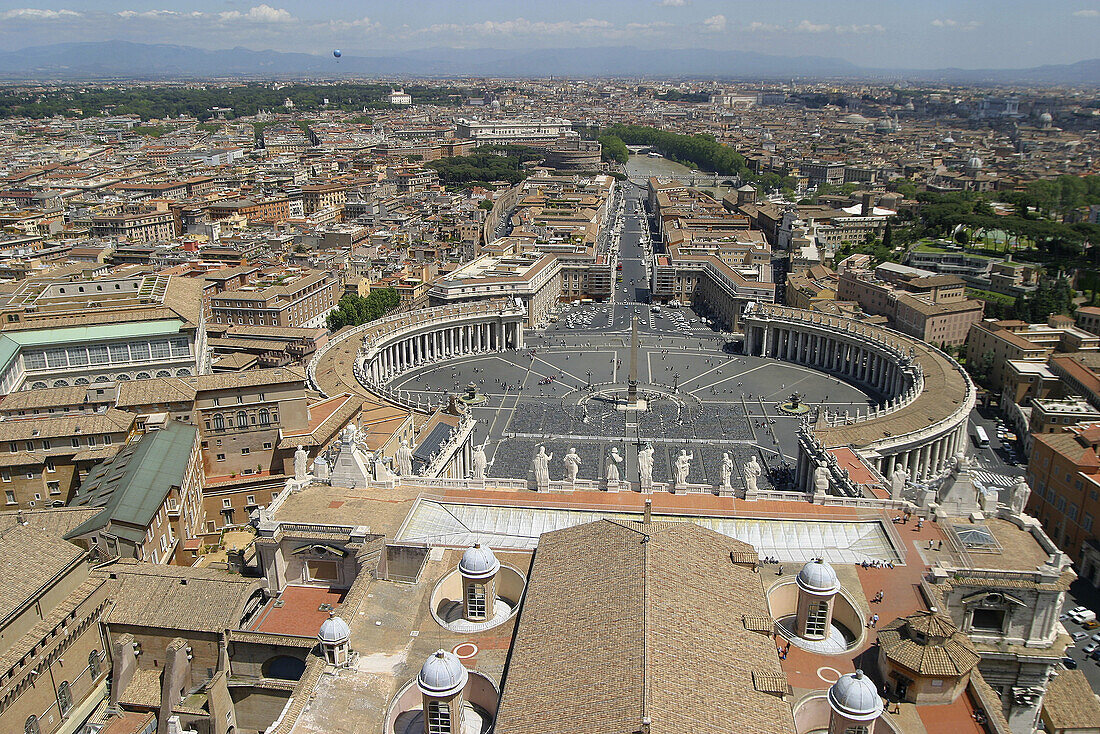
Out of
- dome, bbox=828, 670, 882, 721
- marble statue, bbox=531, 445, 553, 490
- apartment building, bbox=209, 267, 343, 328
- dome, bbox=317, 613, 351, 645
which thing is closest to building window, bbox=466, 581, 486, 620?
dome, bbox=317, 613, 351, 645

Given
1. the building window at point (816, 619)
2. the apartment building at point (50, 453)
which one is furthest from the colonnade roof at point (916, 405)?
the apartment building at point (50, 453)

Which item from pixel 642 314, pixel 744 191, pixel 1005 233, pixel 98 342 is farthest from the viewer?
pixel 744 191

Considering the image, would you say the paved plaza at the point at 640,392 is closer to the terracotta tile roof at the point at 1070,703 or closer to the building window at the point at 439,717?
the terracotta tile roof at the point at 1070,703

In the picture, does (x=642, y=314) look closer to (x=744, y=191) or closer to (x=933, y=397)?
(x=933, y=397)

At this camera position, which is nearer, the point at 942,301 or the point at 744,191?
the point at 942,301

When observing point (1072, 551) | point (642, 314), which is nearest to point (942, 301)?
point (642, 314)

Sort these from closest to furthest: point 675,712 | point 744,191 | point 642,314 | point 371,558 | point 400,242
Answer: point 675,712, point 371,558, point 642,314, point 400,242, point 744,191

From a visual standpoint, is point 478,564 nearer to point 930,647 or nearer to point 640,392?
point 930,647

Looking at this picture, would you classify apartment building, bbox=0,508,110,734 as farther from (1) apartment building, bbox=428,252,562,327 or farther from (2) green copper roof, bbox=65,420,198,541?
(1) apartment building, bbox=428,252,562,327

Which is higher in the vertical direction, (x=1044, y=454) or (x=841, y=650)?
(x=841, y=650)
